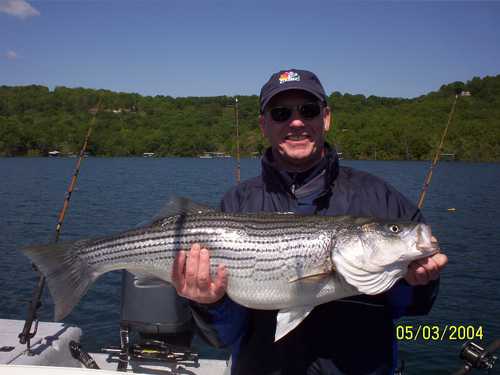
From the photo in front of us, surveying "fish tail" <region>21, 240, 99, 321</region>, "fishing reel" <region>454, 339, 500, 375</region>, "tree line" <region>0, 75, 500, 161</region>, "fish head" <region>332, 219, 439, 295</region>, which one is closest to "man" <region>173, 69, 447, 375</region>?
"fish head" <region>332, 219, 439, 295</region>

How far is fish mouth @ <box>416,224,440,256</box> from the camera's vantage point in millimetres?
3078

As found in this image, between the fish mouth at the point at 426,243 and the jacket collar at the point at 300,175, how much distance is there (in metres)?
0.83

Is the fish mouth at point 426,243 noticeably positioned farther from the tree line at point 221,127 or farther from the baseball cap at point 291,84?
the tree line at point 221,127

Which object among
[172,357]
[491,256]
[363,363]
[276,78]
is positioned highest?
[276,78]

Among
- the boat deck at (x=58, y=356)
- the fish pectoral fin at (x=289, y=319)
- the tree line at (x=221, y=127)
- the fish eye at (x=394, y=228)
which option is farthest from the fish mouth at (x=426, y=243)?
the tree line at (x=221, y=127)

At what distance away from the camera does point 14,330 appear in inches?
219

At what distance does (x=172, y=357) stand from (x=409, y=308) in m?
3.26

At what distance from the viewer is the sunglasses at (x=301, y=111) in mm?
3799

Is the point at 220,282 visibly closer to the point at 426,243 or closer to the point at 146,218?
the point at 426,243

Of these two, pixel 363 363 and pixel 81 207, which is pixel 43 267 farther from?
pixel 81 207

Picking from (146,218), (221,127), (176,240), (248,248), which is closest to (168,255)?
(176,240)

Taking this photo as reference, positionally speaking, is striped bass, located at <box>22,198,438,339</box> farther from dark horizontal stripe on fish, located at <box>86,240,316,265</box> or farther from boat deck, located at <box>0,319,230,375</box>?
boat deck, located at <box>0,319,230,375</box>

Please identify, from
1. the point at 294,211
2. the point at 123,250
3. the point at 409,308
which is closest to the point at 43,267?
the point at 123,250

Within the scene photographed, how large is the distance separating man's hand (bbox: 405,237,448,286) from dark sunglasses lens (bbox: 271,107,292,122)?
1532 millimetres
